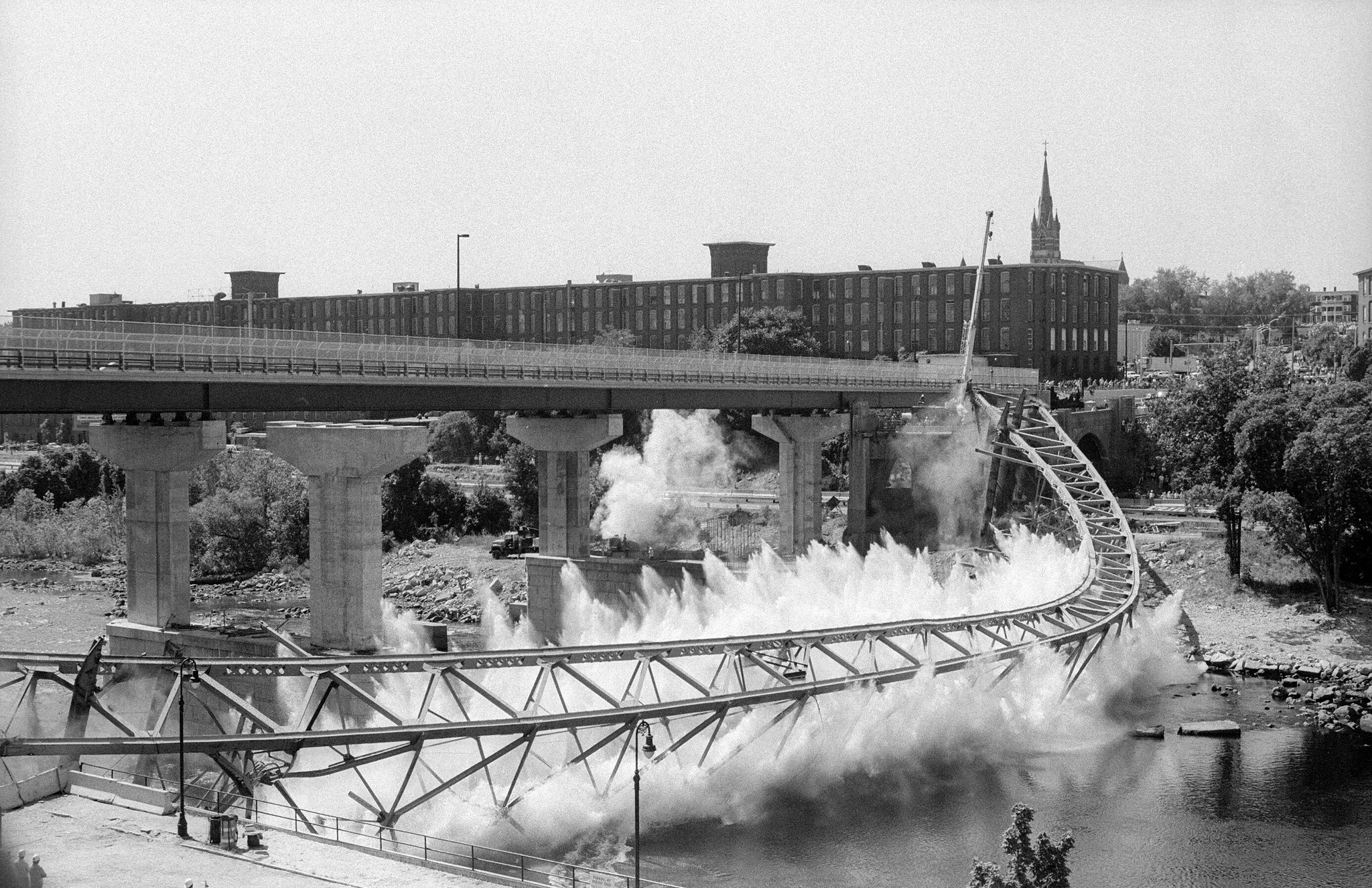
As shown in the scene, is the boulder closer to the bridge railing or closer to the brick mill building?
the bridge railing

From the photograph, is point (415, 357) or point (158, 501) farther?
point (415, 357)

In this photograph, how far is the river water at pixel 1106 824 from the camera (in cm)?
3772

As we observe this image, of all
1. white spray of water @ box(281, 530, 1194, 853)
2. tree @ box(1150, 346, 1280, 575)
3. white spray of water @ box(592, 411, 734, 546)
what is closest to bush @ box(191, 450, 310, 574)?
white spray of water @ box(592, 411, 734, 546)

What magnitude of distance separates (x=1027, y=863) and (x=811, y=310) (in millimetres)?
111839

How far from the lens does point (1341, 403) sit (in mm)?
70750

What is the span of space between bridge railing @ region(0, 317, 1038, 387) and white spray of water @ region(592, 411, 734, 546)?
15703 millimetres

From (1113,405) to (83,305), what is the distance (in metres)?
119

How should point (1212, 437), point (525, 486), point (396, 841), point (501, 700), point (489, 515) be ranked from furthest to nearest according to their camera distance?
1. point (489, 515)
2. point (525, 486)
3. point (1212, 437)
4. point (501, 700)
5. point (396, 841)

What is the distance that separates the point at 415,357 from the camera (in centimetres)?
5928

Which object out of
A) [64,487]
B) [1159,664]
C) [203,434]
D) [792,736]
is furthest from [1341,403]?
[64,487]

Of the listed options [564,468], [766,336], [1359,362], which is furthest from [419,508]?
[1359,362]

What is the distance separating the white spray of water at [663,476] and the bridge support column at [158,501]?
4145cm

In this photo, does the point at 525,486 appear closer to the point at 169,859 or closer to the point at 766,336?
the point at 766,336

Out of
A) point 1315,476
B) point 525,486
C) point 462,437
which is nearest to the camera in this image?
point 1315,476
